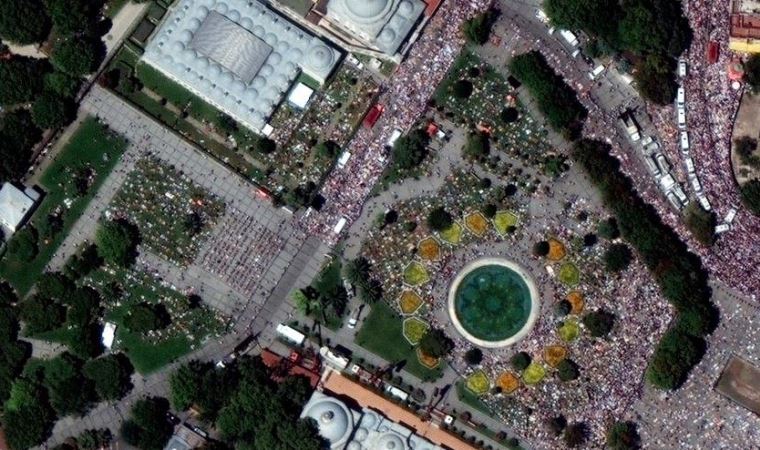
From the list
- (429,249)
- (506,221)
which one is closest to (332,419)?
(429,249)

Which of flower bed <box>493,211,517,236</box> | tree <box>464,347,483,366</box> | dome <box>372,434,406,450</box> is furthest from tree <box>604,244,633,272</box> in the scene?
dome <box>372,434,406,450</box>

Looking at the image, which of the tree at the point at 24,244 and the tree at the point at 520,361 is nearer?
the tree at the point at 24,244

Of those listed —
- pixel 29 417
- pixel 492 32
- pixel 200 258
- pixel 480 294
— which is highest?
pixel 492 32

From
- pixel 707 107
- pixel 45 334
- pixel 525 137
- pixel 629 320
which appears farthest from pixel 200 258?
pixel 707 107

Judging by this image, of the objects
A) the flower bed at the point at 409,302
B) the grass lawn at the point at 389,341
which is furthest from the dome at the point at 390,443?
the flower bed at the point at 409,302

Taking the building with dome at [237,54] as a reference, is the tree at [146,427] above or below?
below

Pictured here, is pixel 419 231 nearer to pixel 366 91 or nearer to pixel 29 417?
pixel 366 91

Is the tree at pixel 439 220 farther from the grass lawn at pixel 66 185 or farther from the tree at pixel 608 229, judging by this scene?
the grass lawn at pixel 66 185
